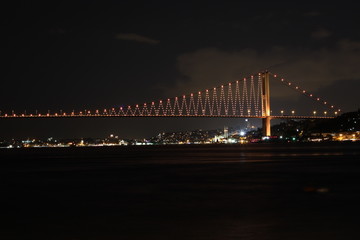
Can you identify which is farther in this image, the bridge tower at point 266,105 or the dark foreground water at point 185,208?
the bridge tower at point 266,105

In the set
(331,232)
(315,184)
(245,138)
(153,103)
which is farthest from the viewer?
(245,138)

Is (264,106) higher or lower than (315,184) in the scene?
higher

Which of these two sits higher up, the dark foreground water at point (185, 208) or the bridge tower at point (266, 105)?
the bridge tower at point (266, 105)

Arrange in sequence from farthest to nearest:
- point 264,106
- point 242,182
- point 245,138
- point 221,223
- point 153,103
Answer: point 245,138 < point 153,103 < point 264,106 < point 242,182 < point 221,223

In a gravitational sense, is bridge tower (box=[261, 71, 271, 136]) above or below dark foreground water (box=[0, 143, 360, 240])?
above

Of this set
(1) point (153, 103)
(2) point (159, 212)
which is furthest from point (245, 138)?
(2) point (159, 212)

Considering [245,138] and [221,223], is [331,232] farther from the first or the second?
[245,138]

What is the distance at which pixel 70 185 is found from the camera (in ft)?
77.9

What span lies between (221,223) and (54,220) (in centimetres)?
381

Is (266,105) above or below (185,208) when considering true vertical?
above

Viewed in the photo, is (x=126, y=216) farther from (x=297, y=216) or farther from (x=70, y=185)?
(x=70, y=185)

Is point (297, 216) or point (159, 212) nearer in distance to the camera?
point (297, 216)

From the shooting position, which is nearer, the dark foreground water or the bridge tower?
Answer: the dark foreground water

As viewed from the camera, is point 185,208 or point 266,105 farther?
point 266,105
